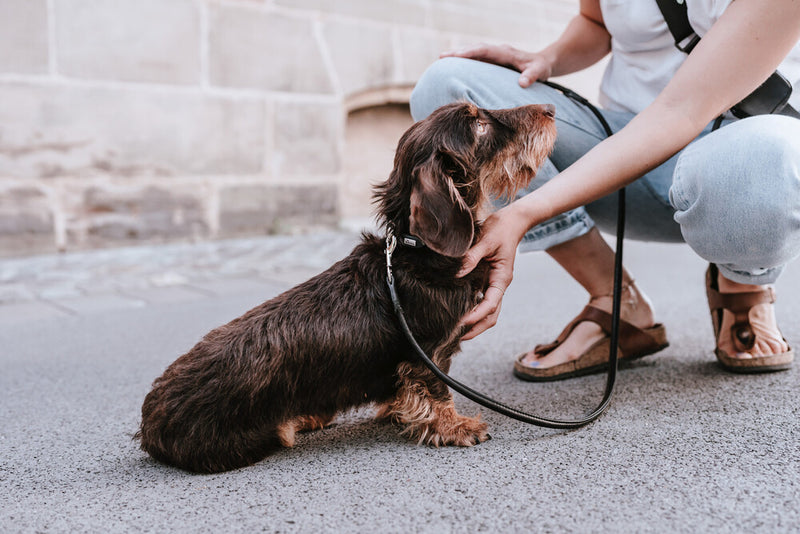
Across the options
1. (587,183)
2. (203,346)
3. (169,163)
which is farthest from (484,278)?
(169,163)

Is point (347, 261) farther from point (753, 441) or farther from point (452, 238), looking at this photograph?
point (753, 441)

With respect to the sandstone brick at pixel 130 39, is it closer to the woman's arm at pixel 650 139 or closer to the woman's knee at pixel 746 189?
the woman's arm at pixel 650 139

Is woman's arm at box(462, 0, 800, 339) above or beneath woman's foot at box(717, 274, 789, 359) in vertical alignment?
above

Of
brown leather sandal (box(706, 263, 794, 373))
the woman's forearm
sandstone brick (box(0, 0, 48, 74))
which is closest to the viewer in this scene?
the woman's forearm

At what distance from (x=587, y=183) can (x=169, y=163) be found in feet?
14.2

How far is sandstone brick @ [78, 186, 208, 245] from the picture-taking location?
16.7ft

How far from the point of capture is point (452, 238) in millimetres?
1702

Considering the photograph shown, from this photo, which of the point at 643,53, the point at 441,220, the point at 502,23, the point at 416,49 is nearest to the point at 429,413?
the point at 441,220

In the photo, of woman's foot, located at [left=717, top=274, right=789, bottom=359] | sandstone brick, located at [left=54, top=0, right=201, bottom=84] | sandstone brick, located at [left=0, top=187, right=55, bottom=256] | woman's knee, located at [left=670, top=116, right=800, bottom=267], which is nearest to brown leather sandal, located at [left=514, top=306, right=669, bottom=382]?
woman's foot, located at [left=717, top=274, right=789, bottom=359]

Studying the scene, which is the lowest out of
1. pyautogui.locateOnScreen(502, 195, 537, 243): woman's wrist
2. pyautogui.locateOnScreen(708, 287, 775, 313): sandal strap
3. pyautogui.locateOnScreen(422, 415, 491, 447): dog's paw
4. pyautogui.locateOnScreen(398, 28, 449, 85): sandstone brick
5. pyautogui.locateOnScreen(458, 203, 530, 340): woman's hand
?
pyautogui.locateOnScreen(422, 415, 491, 447): dog's paw

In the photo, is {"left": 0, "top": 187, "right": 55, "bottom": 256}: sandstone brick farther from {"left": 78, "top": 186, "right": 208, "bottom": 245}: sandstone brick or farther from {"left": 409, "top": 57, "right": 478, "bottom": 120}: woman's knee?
{"left": 409, "top": 57, "right": 478, "bottom": 120}: woman's knee

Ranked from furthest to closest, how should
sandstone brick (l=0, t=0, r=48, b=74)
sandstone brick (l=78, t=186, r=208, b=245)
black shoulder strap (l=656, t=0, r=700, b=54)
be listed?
sandstone brick (l=78, t=186, r=208, b=245)
sandstone brick (l=0, t=0, r=48, b=74)
black shoulder strap (l=656, t=0, r=700, b=54)

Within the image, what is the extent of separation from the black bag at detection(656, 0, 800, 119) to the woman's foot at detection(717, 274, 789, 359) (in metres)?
0.60

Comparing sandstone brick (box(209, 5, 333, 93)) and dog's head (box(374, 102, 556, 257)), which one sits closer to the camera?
dog's head (box(374, 102, 556, 257))
